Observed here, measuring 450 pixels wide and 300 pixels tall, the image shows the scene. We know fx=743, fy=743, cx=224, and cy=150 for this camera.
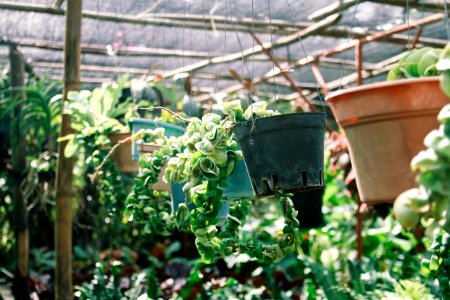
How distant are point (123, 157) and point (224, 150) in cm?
161

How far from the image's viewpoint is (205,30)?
430 centimetres

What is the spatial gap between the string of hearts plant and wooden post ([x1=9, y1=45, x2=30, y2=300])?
2.81m

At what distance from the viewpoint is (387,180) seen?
162cm

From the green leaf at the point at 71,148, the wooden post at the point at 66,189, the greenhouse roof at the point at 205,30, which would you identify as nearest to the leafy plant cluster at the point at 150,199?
the green leaf at the point at 71,148

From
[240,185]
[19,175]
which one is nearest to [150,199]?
[240,185]

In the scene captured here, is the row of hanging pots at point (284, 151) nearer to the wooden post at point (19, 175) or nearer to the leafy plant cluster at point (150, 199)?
the leafy plant cluster at point (150, 199)

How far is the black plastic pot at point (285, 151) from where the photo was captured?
1.82m

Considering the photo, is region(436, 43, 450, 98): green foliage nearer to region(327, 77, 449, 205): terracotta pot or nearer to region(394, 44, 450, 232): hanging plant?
region(394, 44, 450, 232): hanging plant

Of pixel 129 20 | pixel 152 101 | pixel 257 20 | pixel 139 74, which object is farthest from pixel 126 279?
pixel 139 74

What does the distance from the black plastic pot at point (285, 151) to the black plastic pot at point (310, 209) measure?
8.70ft

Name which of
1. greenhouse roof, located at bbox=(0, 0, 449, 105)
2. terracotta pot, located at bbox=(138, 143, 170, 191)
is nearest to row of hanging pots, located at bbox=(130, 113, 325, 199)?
terracotta pot, located at bbox=(138, 143, 170, 191)

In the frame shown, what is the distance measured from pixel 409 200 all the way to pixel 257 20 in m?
4.51

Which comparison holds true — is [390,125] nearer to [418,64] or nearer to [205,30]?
[418,64]

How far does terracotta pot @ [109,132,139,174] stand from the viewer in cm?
346
